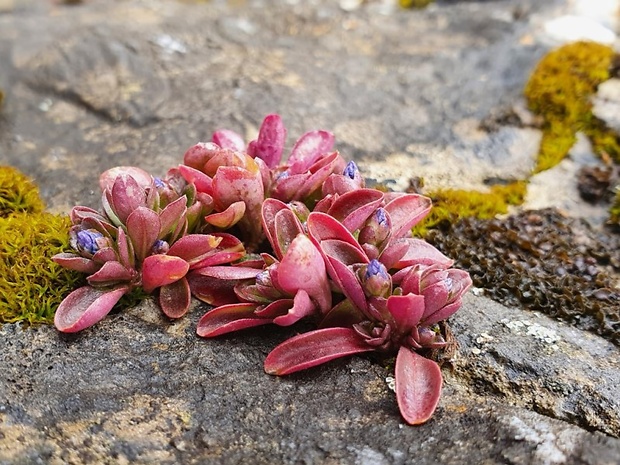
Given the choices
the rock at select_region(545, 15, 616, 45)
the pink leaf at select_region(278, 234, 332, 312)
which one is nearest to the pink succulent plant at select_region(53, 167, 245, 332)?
the pink leaf at select_region(278, 234, 332, 312)

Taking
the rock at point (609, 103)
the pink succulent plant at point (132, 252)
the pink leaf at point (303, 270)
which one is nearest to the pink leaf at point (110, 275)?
the pink succulent plant at point (132, 252)

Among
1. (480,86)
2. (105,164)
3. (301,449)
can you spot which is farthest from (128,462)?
(480,86)

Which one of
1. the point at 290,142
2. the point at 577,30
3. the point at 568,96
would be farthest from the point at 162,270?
the point at 577,30

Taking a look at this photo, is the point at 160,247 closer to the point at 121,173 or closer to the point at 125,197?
the point at 125,197

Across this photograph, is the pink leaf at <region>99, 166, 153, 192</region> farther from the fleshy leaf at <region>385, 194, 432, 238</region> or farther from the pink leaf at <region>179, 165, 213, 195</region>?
the fleshy leaf at <region>385, 194, 432, 238</region>

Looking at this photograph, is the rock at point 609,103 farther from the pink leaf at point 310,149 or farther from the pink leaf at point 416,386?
the pink leaf at point 416,386

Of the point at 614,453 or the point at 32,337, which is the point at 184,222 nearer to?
the point at 32,337
